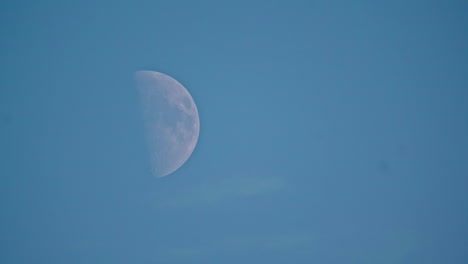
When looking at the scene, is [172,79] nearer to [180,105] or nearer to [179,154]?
[180,105]

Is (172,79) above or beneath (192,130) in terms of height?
above

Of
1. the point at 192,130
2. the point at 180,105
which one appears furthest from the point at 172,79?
the point at 192,130

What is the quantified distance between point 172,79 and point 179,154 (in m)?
1.96

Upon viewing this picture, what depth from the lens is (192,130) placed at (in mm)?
9891

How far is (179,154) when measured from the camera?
977 centimetres

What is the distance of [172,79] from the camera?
32.5 ft

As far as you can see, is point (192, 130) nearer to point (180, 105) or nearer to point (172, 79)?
point (180, 105)

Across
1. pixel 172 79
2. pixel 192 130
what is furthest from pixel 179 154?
pixel 172 79

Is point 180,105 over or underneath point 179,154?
over

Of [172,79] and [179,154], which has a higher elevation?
[172,79]

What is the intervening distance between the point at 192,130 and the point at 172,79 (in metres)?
1.42

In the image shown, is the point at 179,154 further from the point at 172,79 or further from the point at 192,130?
the point at 172,79
